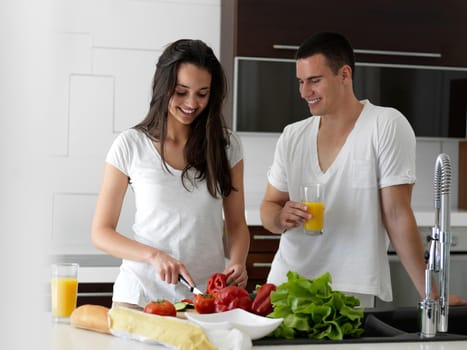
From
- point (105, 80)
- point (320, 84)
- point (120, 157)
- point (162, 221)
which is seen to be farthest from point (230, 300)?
point (105, 80)

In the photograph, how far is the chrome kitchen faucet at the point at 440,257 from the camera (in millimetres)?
1519

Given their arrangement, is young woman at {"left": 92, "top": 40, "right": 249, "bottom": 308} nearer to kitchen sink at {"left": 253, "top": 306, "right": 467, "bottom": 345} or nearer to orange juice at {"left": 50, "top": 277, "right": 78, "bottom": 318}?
orange juice at {"left": 50, "top": 277, "right": 78, "bottom": 318}

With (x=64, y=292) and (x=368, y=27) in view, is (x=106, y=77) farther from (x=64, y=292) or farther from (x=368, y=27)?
(x=64, y=292)

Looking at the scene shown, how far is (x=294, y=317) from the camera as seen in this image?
147 centimetres

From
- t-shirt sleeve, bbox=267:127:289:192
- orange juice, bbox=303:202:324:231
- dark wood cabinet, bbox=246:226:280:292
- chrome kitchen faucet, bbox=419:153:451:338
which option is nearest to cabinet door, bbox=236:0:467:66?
dark wood cabinet, bbox=246:226:280:292

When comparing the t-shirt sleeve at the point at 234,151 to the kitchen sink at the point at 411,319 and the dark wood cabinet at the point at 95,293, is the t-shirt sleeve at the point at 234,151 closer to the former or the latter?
the kitchen sink at the point at 411,319

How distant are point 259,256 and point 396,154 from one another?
52.9 inches

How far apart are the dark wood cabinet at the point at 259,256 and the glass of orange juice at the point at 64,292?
1.74 meters

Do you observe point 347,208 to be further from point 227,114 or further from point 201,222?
point 227,114

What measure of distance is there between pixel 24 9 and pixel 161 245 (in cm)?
187

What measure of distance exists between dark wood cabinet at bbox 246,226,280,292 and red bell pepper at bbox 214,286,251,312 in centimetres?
171

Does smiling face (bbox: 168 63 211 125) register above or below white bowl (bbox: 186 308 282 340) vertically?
above

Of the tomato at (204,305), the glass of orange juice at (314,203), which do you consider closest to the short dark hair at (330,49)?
the glass of orange juice at (314,203)

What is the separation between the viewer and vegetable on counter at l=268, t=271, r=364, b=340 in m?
1.47
